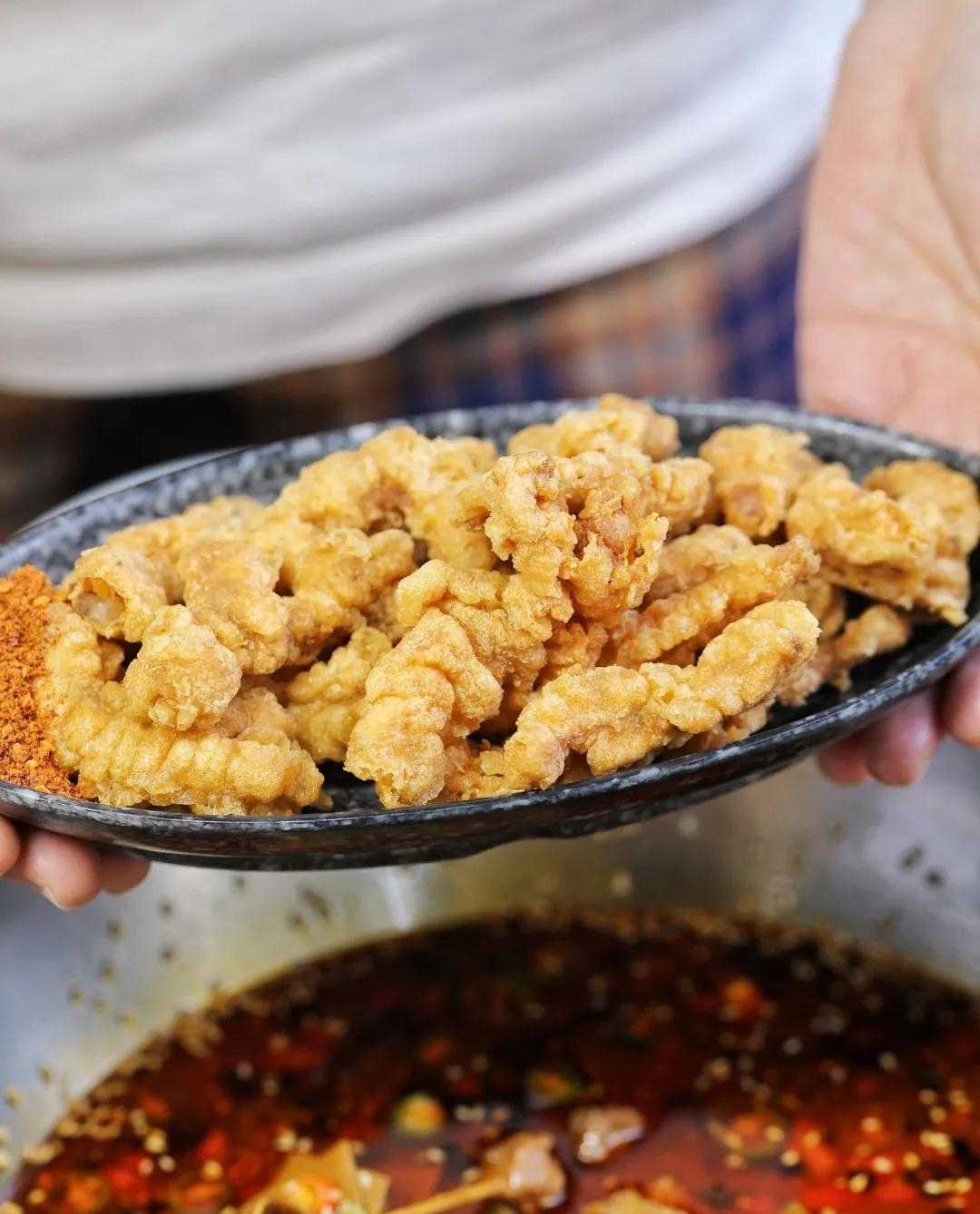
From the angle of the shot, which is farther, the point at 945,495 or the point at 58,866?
the point at 945,495

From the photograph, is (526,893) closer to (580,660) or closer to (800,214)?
(580,660)

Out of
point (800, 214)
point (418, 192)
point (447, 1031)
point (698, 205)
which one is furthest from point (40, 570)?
point (800, 214)

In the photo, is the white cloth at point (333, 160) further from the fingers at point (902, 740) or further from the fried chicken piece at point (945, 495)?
the fingers at point (902, 740)

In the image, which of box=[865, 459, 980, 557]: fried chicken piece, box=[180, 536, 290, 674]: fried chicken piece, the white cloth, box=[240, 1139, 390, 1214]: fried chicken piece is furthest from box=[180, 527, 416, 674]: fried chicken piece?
the white cloth

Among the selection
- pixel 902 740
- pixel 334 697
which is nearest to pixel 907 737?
pixel 902 740

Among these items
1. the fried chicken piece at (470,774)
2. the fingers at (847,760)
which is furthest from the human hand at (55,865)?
the fingers at (847,760)

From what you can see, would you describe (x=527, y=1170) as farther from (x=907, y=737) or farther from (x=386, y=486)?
(x=386, y=486)
